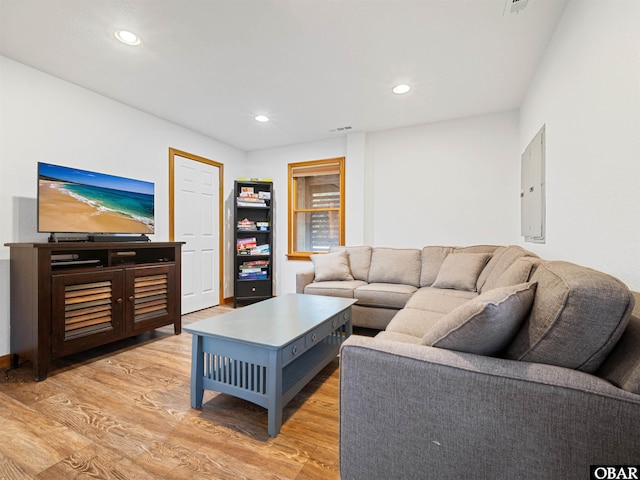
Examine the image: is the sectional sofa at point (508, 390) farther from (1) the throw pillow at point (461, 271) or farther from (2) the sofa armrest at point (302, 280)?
(2) the sofa armrest at point (302, 280)

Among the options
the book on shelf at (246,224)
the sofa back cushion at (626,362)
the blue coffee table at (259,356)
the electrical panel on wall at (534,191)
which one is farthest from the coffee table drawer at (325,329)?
the book on shelf at (246,224)

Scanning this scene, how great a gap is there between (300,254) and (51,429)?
126 inches

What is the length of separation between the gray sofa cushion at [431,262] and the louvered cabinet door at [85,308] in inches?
119

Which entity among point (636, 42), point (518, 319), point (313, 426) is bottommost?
point (313, 426)

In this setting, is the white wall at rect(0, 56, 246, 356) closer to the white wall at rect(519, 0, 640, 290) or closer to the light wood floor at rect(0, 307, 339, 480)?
the light wood floor at rect(0, 307, 339, 480)

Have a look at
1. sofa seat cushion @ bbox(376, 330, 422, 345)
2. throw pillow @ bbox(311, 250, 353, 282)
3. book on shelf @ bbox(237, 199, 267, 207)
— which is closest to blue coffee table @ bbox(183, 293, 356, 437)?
sofa seat cushion @ bbox(376, 330, 422, 345)

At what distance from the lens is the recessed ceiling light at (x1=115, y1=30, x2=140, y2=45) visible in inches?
77.5

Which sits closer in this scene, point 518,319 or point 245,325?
point 518,319

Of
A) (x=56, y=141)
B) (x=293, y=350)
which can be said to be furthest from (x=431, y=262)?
(x=56, y=141)

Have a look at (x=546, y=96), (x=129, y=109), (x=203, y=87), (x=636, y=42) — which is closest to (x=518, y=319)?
(x=636, y=42)

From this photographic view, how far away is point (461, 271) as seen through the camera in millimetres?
2848

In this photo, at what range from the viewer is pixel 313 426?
5.06 feet

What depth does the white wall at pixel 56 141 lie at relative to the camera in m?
2.24

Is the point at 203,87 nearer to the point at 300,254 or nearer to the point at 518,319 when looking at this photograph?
the point at 300,254
